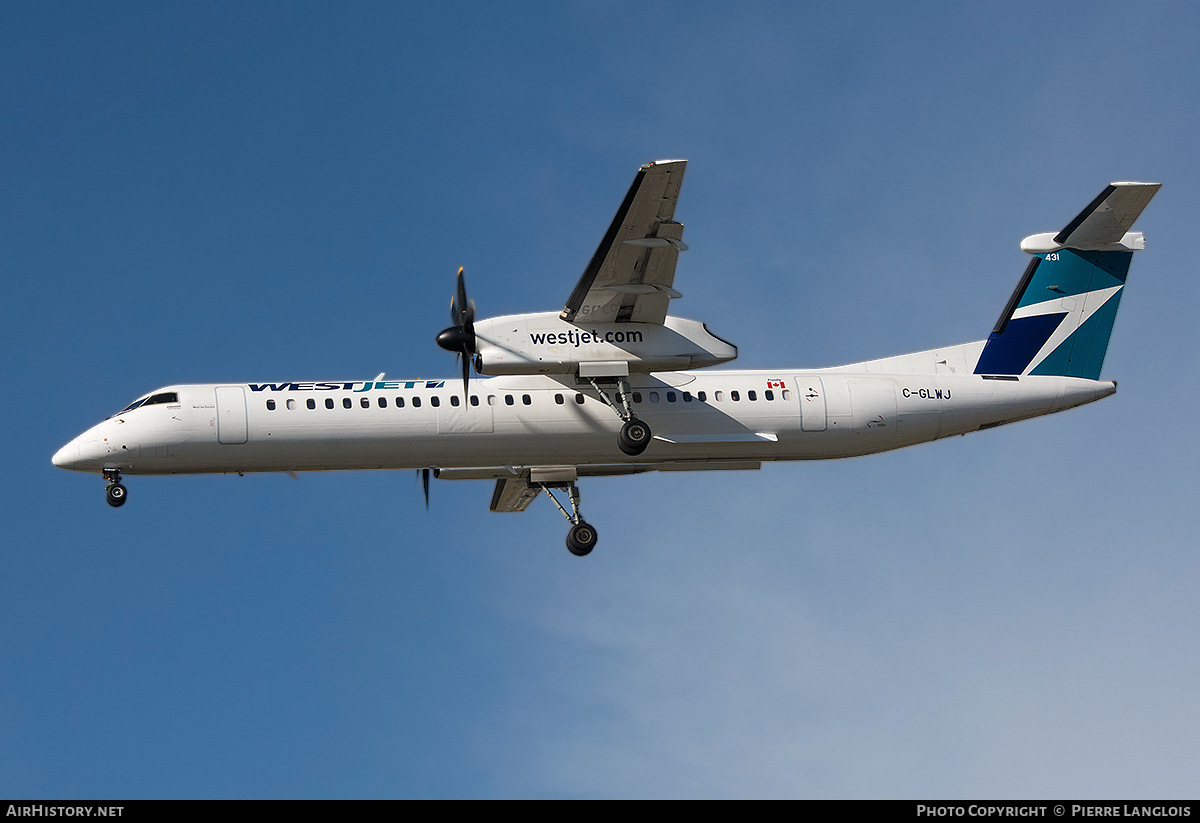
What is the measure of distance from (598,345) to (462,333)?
264 cm

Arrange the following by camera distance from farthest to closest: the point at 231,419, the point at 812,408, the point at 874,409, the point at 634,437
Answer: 1. the point at 874,409
2. the point at 812,408
3. the point at 634,437
4. the point at 231,419

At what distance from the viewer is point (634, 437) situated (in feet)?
80.4

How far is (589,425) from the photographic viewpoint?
2506 centimetres

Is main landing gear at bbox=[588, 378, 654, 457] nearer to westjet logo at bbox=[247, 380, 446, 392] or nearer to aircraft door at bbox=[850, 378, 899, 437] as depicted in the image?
westjet logo at bbox=[247, 380, 446, 392]

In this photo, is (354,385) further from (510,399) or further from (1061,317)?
(1061,317)

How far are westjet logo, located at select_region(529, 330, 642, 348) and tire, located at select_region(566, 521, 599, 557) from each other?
445 cm

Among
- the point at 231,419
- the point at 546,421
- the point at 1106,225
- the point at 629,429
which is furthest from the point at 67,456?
the point at 1106,225

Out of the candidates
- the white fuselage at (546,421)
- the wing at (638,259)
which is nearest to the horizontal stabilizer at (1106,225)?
the white fuselage at (546,421)

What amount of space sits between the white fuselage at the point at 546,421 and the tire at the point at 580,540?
4.00ft

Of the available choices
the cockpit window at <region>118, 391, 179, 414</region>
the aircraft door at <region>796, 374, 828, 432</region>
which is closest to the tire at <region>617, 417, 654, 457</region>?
the aircraft door at <region>796, 374, 828, 432</region>

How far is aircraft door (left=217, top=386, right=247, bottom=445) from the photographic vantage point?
24.1m

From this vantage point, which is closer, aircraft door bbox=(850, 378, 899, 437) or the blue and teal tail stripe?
aircraft door bbox=(850, 378, 899, 437)
